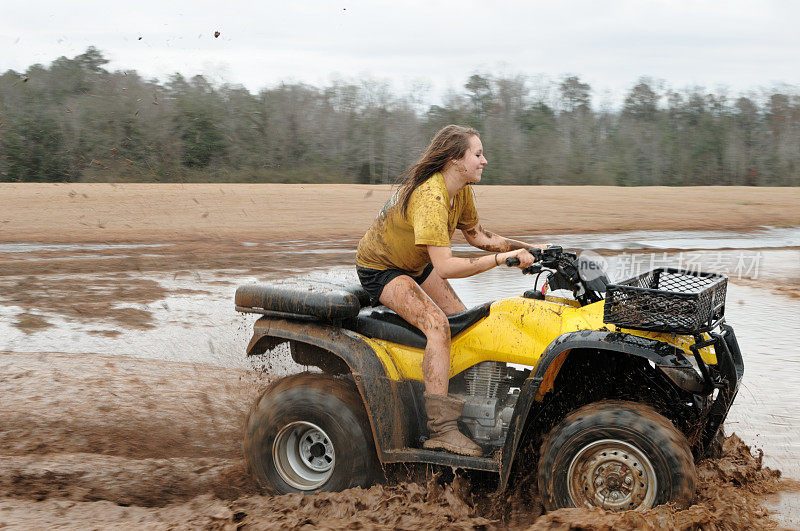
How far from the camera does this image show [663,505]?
3.49 meters

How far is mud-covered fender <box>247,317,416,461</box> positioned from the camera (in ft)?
13.4

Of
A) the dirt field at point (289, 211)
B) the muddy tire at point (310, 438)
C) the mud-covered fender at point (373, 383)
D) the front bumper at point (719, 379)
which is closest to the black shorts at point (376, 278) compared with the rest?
the mud-covered fender at point (373, 383)

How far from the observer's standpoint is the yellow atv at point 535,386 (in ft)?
11.7

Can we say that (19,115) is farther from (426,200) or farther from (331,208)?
(426,200)

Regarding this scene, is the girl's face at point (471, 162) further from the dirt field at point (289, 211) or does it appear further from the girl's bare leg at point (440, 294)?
the dirt field at point (289, 211)

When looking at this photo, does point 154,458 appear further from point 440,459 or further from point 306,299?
point 440,459

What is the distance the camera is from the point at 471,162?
4219 millimetres

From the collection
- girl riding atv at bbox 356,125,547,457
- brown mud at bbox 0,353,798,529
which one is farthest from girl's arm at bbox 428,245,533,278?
brown mud at bbox 0,353,798,529

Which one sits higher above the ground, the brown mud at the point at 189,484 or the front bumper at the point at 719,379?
the front bumper at the point at 719,379

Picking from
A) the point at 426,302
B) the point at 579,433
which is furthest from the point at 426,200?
the point at 579,433

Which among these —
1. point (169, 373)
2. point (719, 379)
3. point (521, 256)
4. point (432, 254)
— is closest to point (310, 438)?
point (432, 254)

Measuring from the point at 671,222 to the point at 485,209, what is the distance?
5035 millimetres

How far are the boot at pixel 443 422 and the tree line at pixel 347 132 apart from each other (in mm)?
20135

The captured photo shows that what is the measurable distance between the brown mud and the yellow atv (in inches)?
6.4
